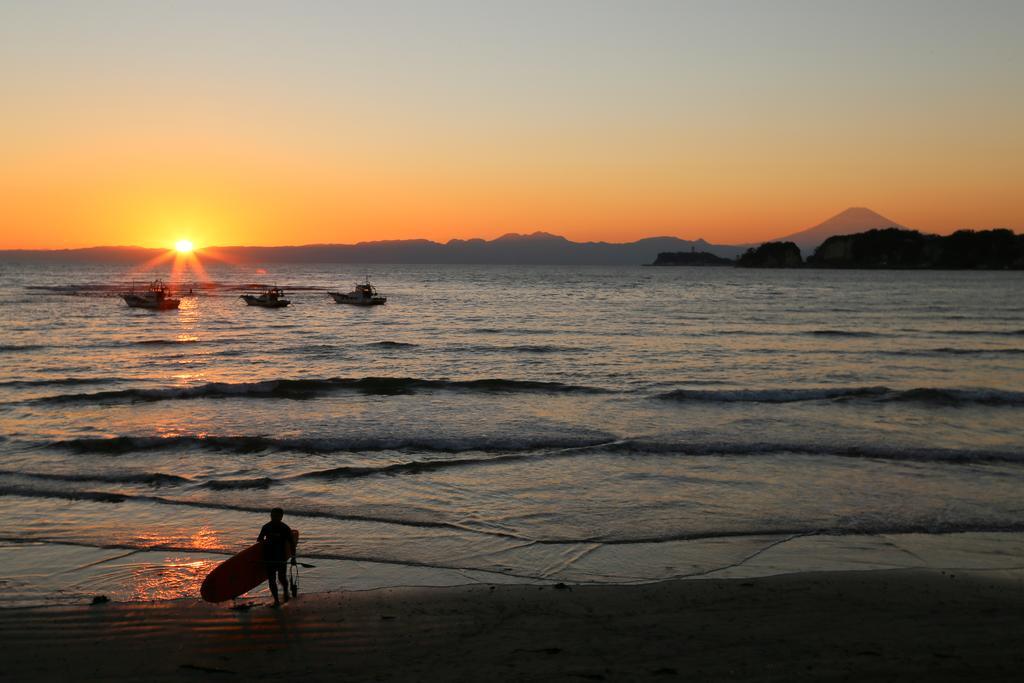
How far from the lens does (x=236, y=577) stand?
9758 millimetres

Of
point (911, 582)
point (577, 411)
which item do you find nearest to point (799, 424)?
point (577, 411)

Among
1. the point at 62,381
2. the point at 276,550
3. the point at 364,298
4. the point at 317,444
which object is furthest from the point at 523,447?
the point at 364,298

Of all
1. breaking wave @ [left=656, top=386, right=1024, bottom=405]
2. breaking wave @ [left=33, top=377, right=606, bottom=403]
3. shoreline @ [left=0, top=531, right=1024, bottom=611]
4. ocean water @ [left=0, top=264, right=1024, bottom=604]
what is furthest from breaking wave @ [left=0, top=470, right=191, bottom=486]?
Result: breaking wave @ [left=656, top=386, right=1024, bottom=405]

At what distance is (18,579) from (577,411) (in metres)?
16.8

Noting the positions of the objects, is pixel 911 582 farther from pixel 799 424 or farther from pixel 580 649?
pixel 799 424

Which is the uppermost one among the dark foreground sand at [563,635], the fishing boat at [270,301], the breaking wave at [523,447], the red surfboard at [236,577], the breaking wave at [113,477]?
the fishing boat at [270,301]

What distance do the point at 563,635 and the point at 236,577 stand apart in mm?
4083

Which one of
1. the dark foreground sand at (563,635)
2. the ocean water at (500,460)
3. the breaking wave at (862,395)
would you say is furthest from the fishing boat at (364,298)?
the dark foreground sand at (563,635)

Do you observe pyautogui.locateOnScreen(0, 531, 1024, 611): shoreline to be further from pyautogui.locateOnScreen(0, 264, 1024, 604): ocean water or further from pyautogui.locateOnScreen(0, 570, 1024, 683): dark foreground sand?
pyautogui.locateOnScreen(0, 570, 1024, 683): dark foreground sand

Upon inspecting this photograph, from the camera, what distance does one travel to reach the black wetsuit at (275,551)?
9.79 meters

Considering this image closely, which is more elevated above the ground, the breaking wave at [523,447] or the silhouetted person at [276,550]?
the silhouetted person at [276,550]

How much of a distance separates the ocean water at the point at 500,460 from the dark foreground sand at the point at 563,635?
0.90 metres

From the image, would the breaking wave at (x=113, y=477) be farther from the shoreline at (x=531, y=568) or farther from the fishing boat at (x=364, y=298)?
the fishing boat at (x=364, y=298)

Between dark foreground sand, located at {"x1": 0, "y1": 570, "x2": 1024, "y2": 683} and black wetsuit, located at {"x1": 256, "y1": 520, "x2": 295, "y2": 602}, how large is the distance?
1.13 ft
